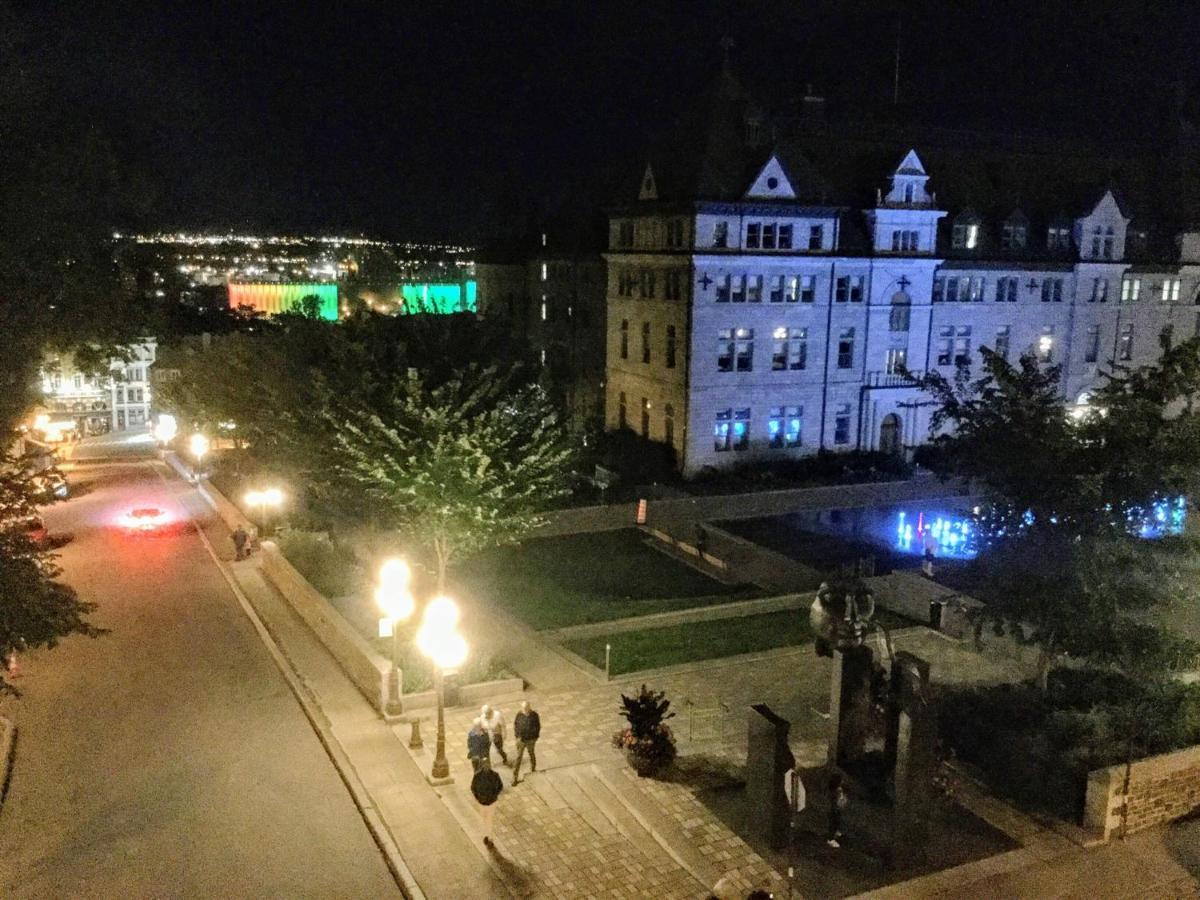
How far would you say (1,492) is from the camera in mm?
13938

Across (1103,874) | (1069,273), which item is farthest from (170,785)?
(1069,273)

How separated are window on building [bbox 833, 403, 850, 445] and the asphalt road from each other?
27.6m

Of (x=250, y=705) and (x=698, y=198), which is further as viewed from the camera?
(x=698, y=198)

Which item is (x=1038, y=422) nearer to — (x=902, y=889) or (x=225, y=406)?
(x=902, y=889)

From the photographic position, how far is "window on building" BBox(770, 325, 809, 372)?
143 feet

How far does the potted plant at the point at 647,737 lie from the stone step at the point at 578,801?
1064mm

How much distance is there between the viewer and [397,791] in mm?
16531

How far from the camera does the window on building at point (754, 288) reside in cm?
4247

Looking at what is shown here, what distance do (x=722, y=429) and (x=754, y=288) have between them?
6.11m

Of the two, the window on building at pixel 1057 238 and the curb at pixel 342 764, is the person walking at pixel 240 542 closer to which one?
the curb at pixel 342 764

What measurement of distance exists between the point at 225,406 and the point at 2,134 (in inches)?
967

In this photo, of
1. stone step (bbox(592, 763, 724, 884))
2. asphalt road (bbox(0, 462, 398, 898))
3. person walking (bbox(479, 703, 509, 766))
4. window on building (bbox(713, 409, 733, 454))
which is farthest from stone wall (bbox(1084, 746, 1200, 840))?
window on building (bbox(713, 409, 733, 454))

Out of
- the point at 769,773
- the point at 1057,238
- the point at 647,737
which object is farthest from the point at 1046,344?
the point at 769,773

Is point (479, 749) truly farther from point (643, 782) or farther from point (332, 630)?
point (332, 630)
